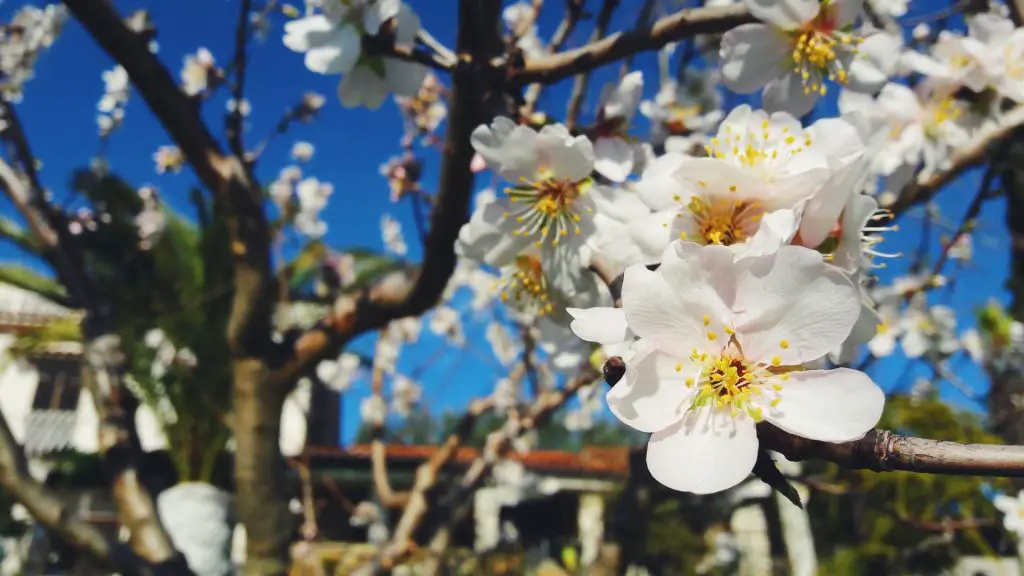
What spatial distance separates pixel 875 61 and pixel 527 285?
618 mm

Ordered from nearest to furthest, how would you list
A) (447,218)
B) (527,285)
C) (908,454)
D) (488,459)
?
1. (908,454)
2. (527,285)
3. (447,218)
4. (488,459)

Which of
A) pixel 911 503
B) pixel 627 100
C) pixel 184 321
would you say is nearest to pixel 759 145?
pixel 627 100


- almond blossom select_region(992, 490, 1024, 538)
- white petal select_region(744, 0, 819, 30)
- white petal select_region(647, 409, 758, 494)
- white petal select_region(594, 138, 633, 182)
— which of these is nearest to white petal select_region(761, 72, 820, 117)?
white petal select_region(744, 0, 819, 30)

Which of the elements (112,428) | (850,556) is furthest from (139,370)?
(850,556)

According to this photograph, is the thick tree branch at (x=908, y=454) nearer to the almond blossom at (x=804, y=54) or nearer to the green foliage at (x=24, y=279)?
the almond blossom at (x=804, y=54)

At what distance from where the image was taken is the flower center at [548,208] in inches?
37.6

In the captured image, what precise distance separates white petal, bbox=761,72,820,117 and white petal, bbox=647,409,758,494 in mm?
612

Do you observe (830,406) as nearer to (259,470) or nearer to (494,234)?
(494,234)

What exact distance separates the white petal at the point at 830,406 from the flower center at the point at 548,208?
0.42 metres

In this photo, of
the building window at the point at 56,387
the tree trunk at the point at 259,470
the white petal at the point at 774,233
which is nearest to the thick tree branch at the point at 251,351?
the tree trunk at the point at 259,470

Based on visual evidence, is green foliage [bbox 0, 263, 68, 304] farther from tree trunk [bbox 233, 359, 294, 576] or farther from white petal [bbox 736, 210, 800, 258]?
white petal [bbox 736, 210, 800, 258]

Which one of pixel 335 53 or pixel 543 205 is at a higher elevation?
Result: pixel 335 53

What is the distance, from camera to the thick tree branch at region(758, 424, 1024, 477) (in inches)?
17.4

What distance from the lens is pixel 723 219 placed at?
731mm
